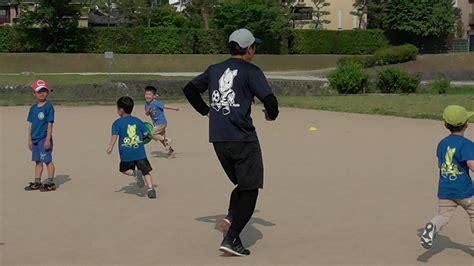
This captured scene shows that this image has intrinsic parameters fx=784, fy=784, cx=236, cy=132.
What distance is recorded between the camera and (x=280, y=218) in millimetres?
7859

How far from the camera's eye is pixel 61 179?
10.4 metres

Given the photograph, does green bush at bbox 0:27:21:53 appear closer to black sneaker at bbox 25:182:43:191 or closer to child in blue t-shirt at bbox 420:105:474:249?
black sneaker at bbox 25:182:43:191

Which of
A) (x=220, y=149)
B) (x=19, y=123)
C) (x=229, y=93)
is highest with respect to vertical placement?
(x=229, y=93)

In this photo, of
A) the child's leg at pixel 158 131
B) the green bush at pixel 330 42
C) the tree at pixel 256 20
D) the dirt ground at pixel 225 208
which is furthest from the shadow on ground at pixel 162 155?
the green bush at pixel 330 42

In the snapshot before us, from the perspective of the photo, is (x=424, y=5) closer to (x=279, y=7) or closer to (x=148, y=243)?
(x=279, y=7)

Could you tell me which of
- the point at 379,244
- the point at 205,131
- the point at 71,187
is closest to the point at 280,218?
the point at 379,244

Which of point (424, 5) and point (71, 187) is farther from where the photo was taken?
point (424, 5)

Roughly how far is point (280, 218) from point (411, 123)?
35.4 ft

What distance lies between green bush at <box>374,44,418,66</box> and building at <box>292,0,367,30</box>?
19.0 meters


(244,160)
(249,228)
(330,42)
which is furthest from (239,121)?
(330,42)

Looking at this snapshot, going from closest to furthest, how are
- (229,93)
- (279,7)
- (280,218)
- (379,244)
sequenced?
(229,93) → (379,244) → (280,218) → (279,7)

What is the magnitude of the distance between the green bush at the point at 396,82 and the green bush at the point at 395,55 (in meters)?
17.7

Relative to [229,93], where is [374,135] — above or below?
below

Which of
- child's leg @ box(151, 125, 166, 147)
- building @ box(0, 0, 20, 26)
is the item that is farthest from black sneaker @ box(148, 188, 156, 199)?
building @ box(0, 0, 20, 26)
